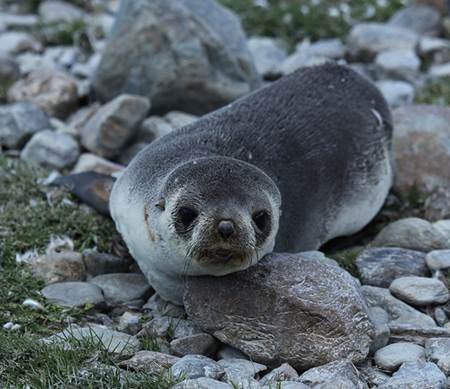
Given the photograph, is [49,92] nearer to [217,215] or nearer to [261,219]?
[261,219]

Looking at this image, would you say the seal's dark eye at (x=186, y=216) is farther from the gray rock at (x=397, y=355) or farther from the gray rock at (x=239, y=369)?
the gray rock at (x=397, y=355)

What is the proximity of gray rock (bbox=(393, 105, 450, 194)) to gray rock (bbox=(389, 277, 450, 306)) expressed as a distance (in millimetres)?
1998

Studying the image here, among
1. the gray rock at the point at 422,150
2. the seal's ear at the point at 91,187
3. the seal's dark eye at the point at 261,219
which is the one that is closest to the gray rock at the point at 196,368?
the seal's dark eye at the point at 261,219

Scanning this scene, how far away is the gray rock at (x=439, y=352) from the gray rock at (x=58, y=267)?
2.46 meters

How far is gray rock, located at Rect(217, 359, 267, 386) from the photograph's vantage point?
4.86 metres

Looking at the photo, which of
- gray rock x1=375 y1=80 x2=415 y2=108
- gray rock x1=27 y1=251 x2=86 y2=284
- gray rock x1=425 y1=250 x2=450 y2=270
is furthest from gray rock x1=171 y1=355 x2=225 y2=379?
gray rock x1=375 y1=80 x2=415 y2=108

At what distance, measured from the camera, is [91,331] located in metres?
5.31

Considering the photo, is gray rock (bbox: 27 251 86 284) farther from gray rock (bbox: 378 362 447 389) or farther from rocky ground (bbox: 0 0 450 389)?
gray rock (bbox: 378 362 447 389)

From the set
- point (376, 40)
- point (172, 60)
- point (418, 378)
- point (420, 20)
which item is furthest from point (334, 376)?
point (420, 20)

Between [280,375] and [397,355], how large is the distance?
0.70 meters

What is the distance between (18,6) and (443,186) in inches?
321

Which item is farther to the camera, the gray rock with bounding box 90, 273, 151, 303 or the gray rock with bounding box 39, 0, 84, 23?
the gray rock with bounding box 39, 0, 84, 23

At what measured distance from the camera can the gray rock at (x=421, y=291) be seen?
5.96m

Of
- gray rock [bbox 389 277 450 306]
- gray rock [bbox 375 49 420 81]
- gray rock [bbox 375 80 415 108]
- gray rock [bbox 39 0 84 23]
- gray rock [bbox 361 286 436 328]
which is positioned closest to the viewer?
gray rock [bbox 361 286 436 328]
